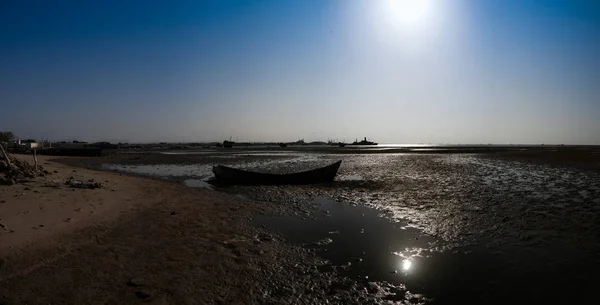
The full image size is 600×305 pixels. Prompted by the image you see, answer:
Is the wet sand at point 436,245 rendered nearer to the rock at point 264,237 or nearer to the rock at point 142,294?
the rock at point 264,237

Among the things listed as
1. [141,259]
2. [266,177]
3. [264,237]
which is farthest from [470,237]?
[266,177]

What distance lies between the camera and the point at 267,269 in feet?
20.4

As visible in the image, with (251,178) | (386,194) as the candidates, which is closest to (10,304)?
(386,194)

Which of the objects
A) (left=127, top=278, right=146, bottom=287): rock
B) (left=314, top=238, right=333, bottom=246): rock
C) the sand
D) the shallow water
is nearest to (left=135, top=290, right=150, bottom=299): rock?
the sand

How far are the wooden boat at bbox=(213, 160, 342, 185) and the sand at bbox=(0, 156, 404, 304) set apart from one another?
973cm

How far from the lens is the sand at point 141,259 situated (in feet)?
16.3

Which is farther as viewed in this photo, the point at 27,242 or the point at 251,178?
the point at 251,178

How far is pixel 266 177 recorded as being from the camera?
20.2m

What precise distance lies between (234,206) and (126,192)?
15.2ft

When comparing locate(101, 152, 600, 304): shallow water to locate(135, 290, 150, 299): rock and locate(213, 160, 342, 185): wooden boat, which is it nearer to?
locate(213, 160, 342, 185): wooden boat

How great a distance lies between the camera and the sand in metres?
4.96

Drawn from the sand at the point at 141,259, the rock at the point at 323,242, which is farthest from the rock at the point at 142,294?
the rock at the point at 323,242

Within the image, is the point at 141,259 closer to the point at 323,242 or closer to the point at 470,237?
the point at 323,242

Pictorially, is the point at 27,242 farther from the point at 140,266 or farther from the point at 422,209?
the point at 422,209
